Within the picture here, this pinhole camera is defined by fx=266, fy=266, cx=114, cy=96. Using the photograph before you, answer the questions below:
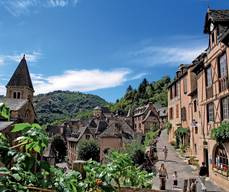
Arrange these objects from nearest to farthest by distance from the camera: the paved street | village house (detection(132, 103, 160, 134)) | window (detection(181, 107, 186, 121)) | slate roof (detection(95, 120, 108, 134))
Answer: the paved street → window (detection(181, 107, 186, 121)) → slate roof (detection(95, 120, 108, 134)) → village house (detection(132, 103, 160, 134))

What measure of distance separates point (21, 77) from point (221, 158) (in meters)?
45.3

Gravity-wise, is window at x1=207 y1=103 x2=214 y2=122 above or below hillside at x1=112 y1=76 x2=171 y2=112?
below

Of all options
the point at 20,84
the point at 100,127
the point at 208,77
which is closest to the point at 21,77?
the point at 20,84

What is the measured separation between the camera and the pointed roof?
53.4m

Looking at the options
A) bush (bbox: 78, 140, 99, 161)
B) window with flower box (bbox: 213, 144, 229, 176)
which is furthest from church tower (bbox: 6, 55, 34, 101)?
window with flower box (bbox: 213, 144, 229, 176)

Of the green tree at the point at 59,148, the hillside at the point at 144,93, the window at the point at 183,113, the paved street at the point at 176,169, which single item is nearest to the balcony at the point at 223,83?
the paved street at the point at 176,169

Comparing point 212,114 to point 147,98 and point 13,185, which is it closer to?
point 13,185

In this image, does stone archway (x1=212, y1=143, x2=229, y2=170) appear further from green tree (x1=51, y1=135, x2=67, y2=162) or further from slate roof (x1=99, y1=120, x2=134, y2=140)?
green tree (x1=51, y1=135, x2=67, y2=162)

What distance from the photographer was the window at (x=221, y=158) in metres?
17.4

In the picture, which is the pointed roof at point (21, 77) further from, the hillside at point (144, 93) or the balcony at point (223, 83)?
the hillside at point (144, 93)

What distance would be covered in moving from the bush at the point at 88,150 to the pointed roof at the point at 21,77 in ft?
61.0

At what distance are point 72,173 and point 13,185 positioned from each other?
1.08 meters

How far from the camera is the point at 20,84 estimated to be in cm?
5322

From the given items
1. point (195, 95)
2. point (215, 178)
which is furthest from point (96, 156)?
point (215, 178)
